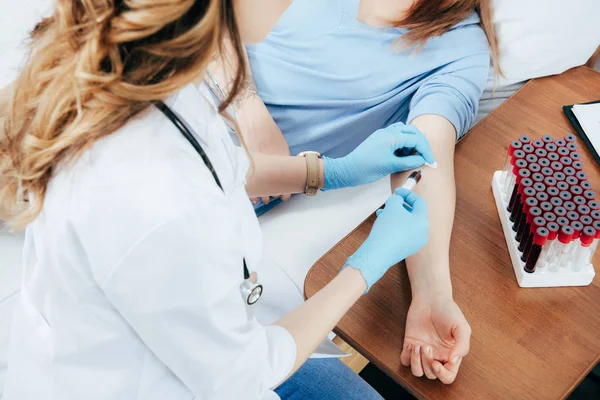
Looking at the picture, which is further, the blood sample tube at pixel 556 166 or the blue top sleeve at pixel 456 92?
the blue top sleeve at pixel 456 92

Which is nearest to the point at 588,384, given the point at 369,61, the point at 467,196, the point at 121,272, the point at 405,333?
the point at 467,196

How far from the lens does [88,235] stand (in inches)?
26.3

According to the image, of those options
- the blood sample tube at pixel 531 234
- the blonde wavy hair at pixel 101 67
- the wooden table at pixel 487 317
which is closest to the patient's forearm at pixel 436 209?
the wooden table at pixel 487 317

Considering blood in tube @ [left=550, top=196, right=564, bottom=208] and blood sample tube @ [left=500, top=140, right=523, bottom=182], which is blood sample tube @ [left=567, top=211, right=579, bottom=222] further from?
blood sample tube @ [left=500, top=140, right=523, bottom=182]

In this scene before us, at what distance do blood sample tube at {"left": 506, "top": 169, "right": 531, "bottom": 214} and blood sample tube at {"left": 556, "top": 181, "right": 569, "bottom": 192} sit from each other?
5 centimetres

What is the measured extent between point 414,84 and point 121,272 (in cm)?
92

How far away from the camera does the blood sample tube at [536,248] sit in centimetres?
92

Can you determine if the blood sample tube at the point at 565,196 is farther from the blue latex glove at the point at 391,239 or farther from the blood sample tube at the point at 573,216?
the blue latex glove at the point at 391,239

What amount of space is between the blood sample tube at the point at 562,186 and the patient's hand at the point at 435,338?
0.84 ft

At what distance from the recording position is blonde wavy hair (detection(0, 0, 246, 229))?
619 millimetres

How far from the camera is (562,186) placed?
99 centimetres

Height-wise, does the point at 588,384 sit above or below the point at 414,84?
below

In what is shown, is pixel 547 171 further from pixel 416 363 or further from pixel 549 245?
pixel 416 363

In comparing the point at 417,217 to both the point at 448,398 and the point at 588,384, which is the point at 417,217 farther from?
the point at 588,384
